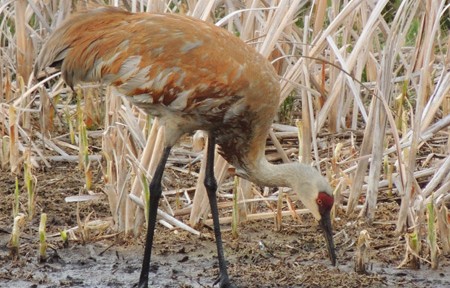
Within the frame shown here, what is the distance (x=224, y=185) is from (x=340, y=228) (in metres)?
0.93

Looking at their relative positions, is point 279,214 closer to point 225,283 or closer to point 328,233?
point 328,233

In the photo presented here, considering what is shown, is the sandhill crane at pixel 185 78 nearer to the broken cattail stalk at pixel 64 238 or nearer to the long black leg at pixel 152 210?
the long black leg at pixel 152 210

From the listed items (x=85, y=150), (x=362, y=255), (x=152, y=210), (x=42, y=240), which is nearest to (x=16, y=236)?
(x=42, y=240)

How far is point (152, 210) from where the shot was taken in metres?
5.83

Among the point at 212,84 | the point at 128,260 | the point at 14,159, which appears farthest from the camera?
the point at 14,159

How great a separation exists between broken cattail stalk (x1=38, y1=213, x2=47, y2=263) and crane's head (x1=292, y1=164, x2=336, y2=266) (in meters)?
1.33

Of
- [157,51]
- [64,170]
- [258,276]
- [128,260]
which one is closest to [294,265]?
[258,276]

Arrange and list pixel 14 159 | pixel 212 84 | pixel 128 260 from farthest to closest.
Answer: pixel 14 159 → pixel 128 260 → pixel 212 84

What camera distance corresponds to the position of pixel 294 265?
5.82 metres

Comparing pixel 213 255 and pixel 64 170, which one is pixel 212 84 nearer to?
pixel 213 255

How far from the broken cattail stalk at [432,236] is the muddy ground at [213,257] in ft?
0.21

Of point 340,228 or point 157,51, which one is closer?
point 157,51

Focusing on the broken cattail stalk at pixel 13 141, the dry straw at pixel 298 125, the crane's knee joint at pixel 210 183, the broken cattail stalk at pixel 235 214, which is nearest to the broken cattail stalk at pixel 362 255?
the dry straw at pixel 298 125

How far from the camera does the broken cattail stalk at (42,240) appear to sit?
18.8 feet
